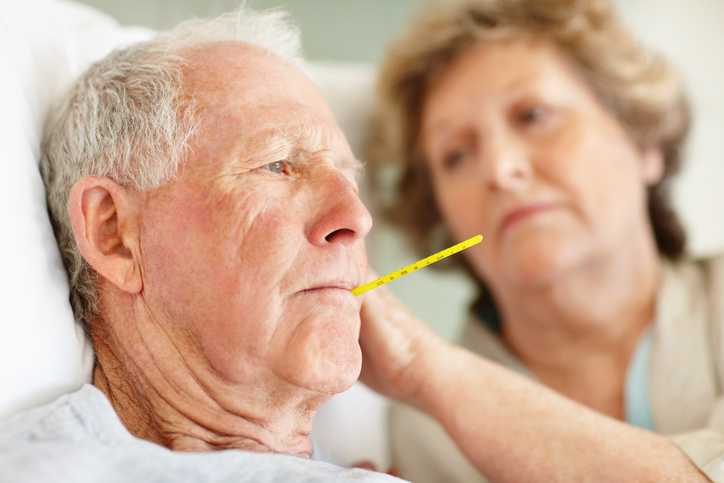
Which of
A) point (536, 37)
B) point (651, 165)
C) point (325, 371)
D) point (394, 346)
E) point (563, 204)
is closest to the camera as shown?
point (325, 371)

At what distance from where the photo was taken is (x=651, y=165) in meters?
1.81

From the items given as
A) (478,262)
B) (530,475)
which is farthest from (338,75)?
(530,475)

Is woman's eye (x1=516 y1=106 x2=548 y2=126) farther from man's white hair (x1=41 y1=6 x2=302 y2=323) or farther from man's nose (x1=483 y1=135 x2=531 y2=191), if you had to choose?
man's white hair (x1=41 y1=6 x2=302 y2=323)

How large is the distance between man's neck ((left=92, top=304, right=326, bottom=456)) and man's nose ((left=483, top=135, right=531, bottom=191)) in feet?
2.43

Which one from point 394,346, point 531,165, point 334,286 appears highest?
point 334,286

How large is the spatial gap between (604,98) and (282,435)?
1116 mm

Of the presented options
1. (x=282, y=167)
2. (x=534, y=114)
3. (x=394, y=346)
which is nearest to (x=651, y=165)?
(x=534, y=114)

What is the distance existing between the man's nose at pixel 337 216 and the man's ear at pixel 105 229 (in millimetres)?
220

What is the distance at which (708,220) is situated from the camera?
2.28 meters

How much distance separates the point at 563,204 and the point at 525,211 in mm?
76

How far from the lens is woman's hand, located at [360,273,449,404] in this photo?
1.20 m

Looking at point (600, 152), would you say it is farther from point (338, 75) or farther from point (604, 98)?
point (338, 75)

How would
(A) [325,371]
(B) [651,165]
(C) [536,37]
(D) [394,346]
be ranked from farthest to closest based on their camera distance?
(B) [651,165]
(C) [536,37]
(D) [394,346]
(A) [325,371]

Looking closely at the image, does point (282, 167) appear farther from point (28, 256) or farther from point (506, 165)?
point (506, 165)
